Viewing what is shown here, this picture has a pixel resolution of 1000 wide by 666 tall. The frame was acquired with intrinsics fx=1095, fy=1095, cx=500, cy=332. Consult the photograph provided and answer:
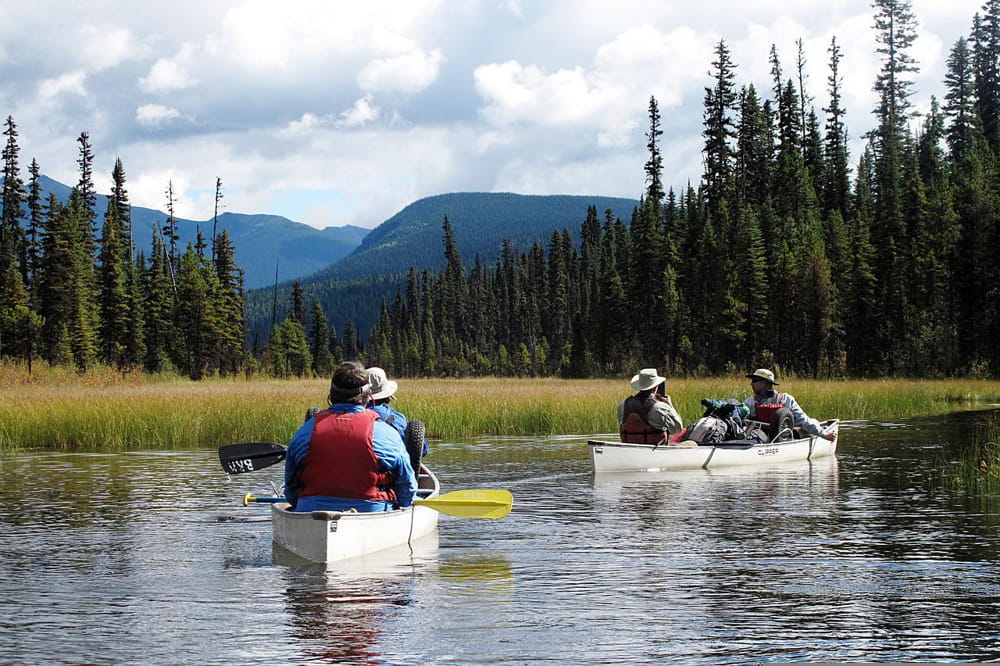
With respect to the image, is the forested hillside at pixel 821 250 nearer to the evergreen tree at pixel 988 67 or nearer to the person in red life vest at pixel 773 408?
the evergreen tree at pixel 988 67

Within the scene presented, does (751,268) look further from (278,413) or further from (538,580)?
(538,580)

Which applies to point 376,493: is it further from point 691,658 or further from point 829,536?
point 829,536

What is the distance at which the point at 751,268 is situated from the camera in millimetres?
71188

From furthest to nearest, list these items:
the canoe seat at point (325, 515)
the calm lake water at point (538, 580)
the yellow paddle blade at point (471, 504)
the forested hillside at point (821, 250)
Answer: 1. the forested hillside at point (821, 250)
2. the yellow paddle blade at point (471, 504)
3. the canoe seat at point (325, 515)
4. the calm lake water at point (538, 580)

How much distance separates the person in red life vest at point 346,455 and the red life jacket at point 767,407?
1191 centimetres

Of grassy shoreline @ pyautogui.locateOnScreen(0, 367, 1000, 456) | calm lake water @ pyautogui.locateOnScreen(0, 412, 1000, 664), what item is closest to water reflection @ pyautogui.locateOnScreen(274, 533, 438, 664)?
calm lake water @ pyautogui.locateOnScreen(0, 412, 1000, 664)

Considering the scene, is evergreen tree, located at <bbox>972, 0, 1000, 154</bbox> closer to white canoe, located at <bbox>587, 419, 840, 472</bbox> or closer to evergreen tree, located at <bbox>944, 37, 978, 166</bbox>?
evergreen tree, located at <bbox>944, 37, 978, 166</bbox>

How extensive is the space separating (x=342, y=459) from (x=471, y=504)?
1.91 metres

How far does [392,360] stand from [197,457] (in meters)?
138

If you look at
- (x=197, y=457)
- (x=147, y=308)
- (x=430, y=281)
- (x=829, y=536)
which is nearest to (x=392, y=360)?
(x=430, y=281)

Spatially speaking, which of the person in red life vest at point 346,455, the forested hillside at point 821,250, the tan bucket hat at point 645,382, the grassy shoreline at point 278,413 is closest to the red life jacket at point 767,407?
the tan bucket hat at point 645,382

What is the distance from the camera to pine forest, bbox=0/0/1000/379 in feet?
208

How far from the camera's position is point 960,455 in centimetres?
2052

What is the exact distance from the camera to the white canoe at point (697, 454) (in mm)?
18312
